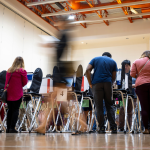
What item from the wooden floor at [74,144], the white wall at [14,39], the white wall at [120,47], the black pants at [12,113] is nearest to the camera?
the wooden floor at [74,144]

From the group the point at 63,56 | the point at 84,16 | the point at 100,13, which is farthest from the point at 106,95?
the point at 84,16

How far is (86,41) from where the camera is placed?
38.2ft

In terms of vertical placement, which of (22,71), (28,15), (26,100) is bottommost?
(26,100)

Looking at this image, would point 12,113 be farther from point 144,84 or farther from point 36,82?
point 144,84

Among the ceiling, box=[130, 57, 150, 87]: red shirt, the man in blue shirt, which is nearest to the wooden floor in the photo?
the man in blue shirt

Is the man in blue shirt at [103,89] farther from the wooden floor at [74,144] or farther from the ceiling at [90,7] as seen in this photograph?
the ceiling at [90,7]

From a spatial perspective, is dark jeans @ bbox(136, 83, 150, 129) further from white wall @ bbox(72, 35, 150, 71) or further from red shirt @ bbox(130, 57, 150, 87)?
white wall @ bbox(72, 35, 150, 71)

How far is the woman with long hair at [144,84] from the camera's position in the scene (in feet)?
10.2

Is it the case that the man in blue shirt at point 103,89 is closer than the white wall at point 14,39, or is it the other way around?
the man in blue shirt at point 103,89

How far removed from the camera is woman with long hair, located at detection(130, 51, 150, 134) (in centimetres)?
311

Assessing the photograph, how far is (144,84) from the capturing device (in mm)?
3133

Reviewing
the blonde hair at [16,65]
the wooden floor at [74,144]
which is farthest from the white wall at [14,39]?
the wooden floor at [74,144]

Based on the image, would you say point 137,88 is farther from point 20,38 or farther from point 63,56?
point 20,38

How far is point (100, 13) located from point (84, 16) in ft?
3.67
